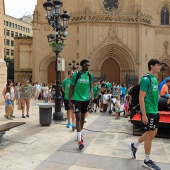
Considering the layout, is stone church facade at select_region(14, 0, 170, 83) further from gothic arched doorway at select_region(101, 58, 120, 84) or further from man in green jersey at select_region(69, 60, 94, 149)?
man in green jersey at select_region(69, 60, 94, 149)

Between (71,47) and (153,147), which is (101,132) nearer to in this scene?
(153,147)

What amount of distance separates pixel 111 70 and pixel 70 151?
2433cm

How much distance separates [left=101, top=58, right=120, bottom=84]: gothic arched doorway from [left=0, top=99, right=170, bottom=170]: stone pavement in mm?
21934

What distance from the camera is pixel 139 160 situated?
15.9 ft

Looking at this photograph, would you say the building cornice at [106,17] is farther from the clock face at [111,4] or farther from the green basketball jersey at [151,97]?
the green basketball jersey at [151,97]

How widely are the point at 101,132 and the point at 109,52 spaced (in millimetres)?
21663

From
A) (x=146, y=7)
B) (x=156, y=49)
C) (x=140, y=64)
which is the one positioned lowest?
(x=140, y=64)

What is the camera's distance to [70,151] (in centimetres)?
532

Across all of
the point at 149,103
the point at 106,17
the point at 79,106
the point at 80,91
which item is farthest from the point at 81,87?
the point at 106,17

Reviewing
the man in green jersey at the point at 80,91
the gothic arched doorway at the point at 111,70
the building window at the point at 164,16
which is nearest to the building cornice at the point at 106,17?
the building window at the point at 164,16

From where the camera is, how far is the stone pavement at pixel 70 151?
4.47m

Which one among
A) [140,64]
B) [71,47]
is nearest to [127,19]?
[140,64]

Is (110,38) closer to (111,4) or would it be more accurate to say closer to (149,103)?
(111,4)

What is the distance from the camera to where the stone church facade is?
2727cm
